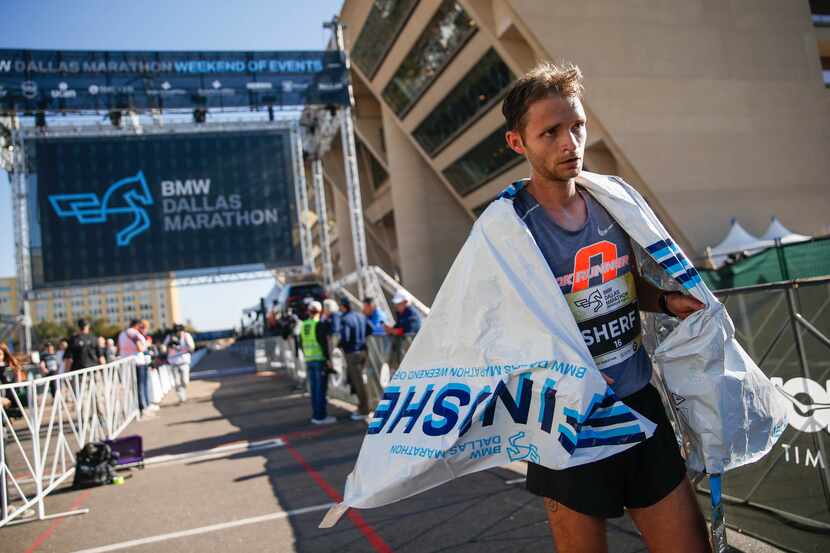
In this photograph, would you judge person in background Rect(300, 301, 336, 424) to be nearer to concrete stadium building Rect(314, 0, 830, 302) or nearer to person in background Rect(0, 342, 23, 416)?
person in background Rect(0, 342, 23, 416)

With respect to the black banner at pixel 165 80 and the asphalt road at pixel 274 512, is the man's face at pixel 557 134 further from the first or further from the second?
the black banner at pixel 165 80

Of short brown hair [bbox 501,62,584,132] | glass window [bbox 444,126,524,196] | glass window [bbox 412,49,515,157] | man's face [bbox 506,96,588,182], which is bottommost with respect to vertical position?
man's face [bbox 506,96,588,182]

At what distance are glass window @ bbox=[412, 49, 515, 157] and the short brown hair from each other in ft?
84.1

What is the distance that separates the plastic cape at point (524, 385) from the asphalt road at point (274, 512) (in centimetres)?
212

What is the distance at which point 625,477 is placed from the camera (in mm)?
1884

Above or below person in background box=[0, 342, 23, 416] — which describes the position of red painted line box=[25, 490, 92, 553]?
below

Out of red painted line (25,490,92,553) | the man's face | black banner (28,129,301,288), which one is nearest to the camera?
the man's face

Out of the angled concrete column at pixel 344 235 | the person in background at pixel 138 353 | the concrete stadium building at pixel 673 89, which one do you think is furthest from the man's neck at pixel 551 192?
the angled concrete column at pixel 344 235

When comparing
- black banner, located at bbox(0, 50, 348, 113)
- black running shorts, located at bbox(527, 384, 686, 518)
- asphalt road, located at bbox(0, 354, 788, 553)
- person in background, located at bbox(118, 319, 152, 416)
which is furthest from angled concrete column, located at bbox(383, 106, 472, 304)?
black running shorts, located at bbox(527, 384, 686, 518)

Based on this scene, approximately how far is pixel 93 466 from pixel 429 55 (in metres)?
27.1

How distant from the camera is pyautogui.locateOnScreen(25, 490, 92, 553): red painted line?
16.3ft

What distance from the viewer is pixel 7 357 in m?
10.2

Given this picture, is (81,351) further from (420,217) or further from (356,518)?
(420,217)

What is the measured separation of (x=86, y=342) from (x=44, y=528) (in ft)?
19.6
